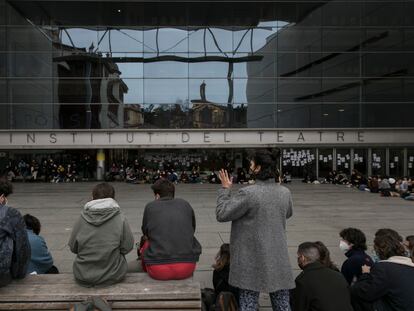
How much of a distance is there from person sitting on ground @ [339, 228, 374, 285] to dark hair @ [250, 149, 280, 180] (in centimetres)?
163

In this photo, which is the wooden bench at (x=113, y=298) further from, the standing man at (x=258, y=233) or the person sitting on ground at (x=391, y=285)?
the person sitting on ground at (x=391, y=285)

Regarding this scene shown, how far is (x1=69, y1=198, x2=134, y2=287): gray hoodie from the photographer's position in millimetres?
4152

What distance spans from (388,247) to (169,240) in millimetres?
2103

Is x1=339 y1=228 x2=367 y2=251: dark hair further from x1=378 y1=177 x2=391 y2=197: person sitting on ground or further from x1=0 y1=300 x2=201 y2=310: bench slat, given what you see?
x1=378 y1=177 x2=391 y2=197: person sitting on ground

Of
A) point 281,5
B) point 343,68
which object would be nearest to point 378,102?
point 343,68

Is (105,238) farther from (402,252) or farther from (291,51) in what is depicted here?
(291,51)

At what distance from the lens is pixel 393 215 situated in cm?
1378

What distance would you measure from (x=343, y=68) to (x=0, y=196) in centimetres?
2920

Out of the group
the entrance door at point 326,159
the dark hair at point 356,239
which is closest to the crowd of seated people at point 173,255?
the dark hair at point 356,239

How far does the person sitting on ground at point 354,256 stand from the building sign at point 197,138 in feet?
81.5

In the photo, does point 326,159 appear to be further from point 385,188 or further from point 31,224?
point 31,224

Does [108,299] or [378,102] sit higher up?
[378,102]

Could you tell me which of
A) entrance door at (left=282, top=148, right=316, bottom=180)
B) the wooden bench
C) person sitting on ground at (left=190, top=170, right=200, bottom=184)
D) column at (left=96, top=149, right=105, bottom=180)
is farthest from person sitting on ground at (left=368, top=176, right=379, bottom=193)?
the wooden bench

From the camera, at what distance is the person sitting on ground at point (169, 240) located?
4.36m
